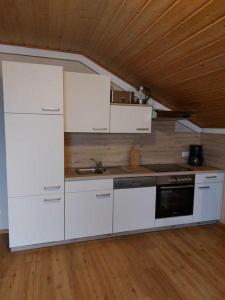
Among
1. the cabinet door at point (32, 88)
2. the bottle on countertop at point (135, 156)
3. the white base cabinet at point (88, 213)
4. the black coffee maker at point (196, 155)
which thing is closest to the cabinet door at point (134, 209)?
the white base cabinet at point (88, 213)

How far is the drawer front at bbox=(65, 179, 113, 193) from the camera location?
2.61 m

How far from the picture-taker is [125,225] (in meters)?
2.87

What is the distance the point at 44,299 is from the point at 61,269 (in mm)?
385

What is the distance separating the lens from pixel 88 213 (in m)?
2.71

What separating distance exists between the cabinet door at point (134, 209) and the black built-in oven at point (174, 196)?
0.11 meters

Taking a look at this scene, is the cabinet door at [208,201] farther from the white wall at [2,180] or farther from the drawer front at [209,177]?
the white wall at [2,180]

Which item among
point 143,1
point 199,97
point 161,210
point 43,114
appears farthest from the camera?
point 161,210

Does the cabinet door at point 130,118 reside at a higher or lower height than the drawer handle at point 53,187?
higher

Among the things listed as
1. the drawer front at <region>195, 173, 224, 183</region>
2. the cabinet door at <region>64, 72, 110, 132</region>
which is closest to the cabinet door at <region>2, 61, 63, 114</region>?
the cabinet door at <region>64, 72, 110, 132</region>

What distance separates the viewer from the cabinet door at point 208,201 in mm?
3182

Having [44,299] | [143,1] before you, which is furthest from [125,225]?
[143,1]

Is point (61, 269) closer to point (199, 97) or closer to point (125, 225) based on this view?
point (125, 225)

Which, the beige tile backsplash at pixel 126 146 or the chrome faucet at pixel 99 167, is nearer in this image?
the chrome faucet at pixel 99 167

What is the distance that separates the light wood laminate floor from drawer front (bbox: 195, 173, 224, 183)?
758mm
